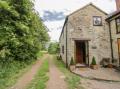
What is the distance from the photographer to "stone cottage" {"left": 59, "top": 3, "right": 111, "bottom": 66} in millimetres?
15258

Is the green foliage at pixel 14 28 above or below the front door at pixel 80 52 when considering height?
above

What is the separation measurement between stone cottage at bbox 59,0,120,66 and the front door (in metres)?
0.51

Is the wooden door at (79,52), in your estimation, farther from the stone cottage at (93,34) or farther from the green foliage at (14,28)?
the green foliage at (14,28)

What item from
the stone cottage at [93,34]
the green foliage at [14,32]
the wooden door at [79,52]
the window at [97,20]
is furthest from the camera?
the wooden door at [79,52]

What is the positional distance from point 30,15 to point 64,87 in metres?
10.7

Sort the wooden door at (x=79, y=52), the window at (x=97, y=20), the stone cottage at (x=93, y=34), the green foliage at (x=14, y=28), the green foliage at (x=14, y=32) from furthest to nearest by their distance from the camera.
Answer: the wooden door at (x=79, y=52) < the window at (x=97, y=20) < the stone cottage at (x=93, y=34) < the green foliage at (x=14, y=28) < the green foliage at (x=14, y=32)

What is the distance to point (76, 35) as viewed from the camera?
1530 centimetres

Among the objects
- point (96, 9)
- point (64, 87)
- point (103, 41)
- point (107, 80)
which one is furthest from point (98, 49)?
point (64, 87)

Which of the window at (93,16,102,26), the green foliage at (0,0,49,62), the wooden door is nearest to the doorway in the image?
the wooden door

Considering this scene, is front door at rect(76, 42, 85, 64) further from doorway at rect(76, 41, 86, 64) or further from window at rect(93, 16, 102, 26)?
window at rect(93, 16, 102, 26)

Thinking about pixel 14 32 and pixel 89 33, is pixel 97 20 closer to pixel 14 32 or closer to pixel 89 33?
pixel 89 33

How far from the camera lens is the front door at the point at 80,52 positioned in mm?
16547

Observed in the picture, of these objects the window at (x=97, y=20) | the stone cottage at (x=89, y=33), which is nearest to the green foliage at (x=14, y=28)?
the stone cottage at (x=89, y=33)

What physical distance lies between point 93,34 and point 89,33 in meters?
0.46
